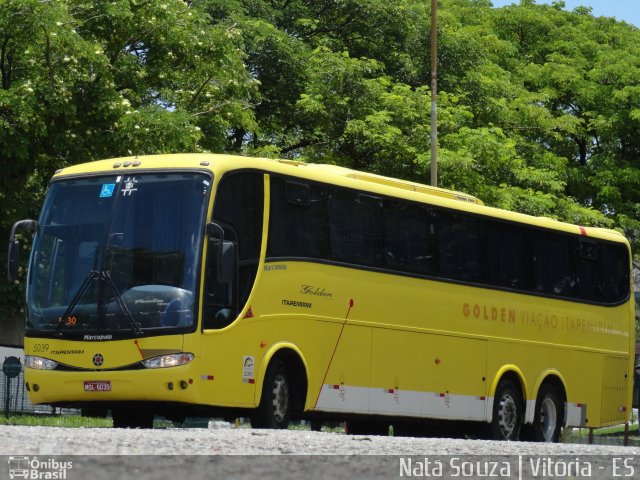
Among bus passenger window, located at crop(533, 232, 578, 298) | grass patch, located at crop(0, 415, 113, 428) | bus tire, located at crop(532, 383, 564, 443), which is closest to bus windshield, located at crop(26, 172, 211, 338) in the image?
grass patch, located at crop(0, 415, 113, 428)

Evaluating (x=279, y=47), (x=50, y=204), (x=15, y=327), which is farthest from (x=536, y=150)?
(x=50, y=204)

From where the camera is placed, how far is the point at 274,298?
16.1m

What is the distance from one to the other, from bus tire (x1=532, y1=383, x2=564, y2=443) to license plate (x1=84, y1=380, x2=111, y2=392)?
26.8 feet

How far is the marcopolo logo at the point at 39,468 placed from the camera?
7.07 metres

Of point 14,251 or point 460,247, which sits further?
point 460,247

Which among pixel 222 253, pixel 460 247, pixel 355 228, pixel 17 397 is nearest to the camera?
pixel 222 253

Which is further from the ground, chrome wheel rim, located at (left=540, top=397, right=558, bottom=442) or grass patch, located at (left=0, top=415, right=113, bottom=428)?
chrome wheel rim, located at (left=540, top=397, right=558, bottom=442)

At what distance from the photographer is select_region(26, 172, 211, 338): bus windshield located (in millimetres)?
15219

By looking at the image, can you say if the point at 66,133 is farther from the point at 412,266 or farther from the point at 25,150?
the point at 412,266

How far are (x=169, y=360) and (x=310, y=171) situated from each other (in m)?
3.35

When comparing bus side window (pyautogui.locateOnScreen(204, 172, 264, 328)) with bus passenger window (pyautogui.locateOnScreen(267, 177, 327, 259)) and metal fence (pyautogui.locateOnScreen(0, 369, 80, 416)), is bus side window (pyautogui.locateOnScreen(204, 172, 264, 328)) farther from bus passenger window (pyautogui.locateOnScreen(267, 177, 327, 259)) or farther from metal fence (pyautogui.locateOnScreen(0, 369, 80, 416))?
metal fence (pyautogui.locateOnScreen(0, 369, 80, 416))

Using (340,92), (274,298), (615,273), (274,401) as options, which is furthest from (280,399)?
(340,92)

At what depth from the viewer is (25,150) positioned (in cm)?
2450

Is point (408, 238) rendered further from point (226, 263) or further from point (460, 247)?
point (226, 263)
